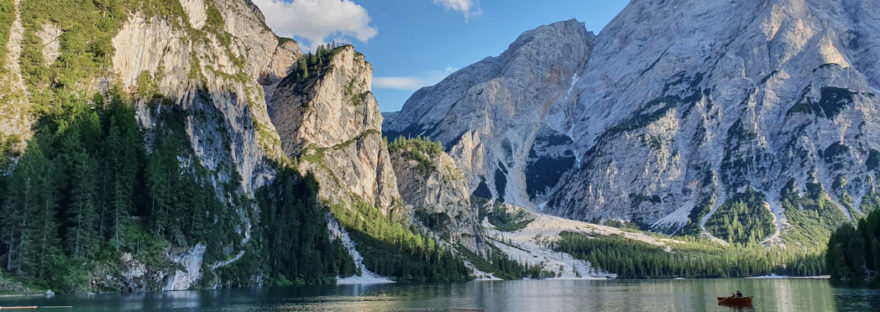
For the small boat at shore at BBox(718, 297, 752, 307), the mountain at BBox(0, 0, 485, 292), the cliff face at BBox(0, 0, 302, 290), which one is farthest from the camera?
the cliff face at BBox(0, 0, 302, 290)

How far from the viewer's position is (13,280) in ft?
326

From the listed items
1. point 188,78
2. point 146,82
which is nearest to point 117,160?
point 146,82

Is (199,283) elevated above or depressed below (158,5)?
below

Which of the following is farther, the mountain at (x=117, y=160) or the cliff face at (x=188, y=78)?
the cliff face at (x=188, y=78)

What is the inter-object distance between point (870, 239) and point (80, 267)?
14805 cm

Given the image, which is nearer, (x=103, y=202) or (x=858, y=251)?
(x=103, y=202)

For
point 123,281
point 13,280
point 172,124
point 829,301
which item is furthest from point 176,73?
point 829,301

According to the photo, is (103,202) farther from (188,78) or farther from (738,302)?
(738,302)

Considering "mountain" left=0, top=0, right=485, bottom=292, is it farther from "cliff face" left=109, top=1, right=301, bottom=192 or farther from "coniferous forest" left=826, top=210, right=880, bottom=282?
"coniferous forest" left=826, top=210, right=880, bottom=282

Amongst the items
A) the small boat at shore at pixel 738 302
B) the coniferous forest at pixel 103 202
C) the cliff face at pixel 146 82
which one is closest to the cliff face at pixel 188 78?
the cliff face at pixel 146 82

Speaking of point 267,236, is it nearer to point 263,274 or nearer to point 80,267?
point 263,274

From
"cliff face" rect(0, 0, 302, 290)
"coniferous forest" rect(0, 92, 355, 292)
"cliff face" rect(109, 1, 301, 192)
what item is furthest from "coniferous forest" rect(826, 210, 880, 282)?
"cliff face" rect(109, 1, 301, 192)

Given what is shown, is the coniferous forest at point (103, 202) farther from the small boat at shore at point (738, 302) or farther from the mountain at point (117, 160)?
the small boat at shore at point (738, 302)

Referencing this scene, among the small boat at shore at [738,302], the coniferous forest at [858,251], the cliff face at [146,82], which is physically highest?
the cliff face at [146,82]
